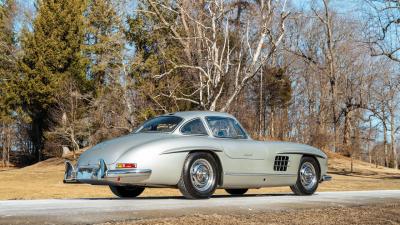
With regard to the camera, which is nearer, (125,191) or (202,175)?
(202,175)

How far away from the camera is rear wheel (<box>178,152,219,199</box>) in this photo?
8.73m

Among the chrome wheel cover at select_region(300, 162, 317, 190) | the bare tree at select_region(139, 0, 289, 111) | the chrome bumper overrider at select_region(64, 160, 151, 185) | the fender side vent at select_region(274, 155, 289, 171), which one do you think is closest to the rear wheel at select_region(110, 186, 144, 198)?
the chrome bumper overrider at select_region(64, 160, 151, 185)

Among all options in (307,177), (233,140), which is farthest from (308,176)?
Result: (233,140)

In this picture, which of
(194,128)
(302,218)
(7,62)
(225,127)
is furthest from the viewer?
(7,62)

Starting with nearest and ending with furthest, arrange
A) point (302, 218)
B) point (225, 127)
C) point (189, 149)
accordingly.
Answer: point (302, 218) < point (189, 149) < point (225, 127)

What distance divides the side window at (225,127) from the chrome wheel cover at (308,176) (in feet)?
5.24

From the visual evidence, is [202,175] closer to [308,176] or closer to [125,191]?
[125,191]

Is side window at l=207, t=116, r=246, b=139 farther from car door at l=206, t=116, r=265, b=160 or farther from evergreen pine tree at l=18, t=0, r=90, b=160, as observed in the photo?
evergreen pine tree at l=18, t=0, r=90, b=160

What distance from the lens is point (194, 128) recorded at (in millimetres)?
9477

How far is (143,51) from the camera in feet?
150

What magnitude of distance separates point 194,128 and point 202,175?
92 cm

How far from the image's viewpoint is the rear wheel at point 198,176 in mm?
8727

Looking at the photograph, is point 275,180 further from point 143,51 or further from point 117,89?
point 143,51

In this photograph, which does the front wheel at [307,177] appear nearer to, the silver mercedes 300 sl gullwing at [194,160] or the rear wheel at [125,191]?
the silver mercedes 300 sl gullwing at [194,160]
